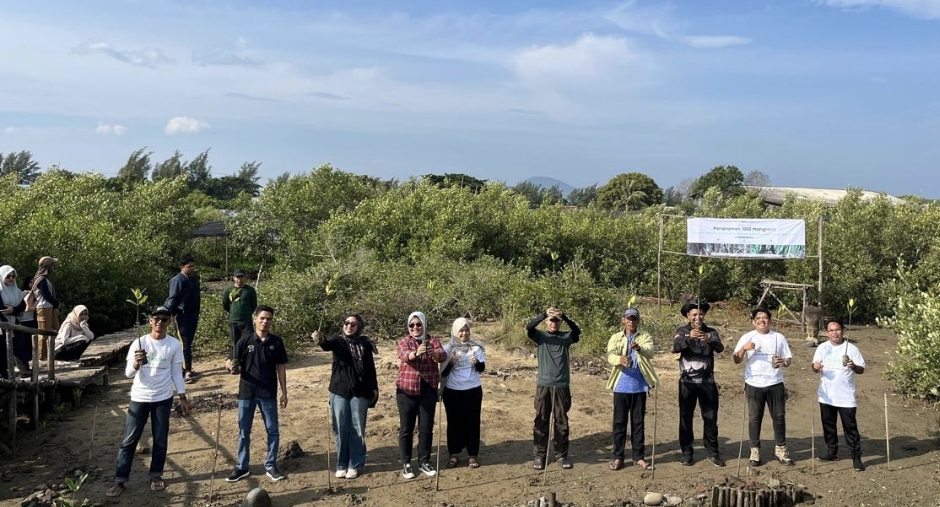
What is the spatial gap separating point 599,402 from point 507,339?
3231 millimetres

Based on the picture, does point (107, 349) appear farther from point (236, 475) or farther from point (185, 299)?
point (236, 475)

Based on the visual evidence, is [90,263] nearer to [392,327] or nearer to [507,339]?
[392,327]

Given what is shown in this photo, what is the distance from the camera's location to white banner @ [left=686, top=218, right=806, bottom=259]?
15016 millimetres

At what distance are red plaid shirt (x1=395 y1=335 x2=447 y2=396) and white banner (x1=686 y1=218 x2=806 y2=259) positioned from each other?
10780 mm

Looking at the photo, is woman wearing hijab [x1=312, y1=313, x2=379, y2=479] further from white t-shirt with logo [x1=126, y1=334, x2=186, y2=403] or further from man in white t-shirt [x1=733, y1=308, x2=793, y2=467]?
man in white t-shirt [x1=733, y1=308, x2=793, y2=467]

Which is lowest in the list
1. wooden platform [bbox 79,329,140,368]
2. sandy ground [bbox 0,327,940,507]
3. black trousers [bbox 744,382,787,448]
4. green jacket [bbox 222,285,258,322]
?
sandy ground [bbox 0,327,940,507]

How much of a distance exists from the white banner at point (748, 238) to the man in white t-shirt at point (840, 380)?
28.6 ft

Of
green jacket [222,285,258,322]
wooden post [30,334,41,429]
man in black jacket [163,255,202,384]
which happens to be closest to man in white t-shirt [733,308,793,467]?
green jacket [222,285,258,322]

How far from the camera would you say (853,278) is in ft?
55.5

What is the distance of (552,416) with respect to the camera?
6664 mm

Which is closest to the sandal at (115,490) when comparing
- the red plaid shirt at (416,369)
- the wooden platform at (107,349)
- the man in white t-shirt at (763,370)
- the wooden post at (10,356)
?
the wooden post at (10,356)

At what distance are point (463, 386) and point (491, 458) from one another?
1.12 metres

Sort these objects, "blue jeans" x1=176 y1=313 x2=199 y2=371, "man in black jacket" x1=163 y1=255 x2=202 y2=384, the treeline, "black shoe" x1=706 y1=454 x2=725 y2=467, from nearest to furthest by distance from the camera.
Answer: "black shoe" x1=706 y1=454 x2=725 y2=467 → "man in black jacket" x1=163 y1=255 x2=202 y2=384 → "blue jeans" x1=176 y1=313 x2=199 y2=371 → the treeline

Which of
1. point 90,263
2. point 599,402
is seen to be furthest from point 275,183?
point 599,402
